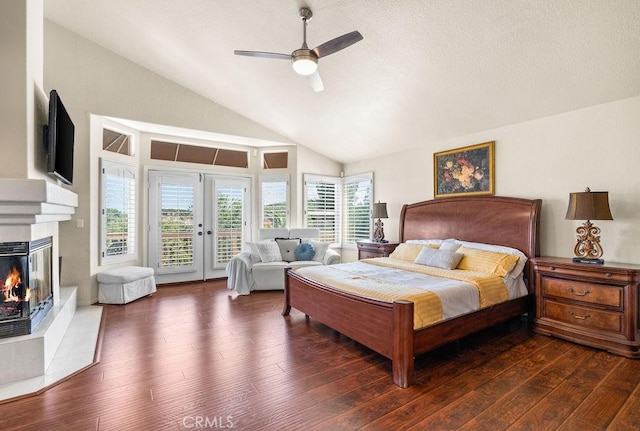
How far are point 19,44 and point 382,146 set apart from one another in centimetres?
475

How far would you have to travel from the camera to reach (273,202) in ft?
21.0

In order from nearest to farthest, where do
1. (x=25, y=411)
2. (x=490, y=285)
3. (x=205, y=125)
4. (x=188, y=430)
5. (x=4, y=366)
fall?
(x=188, y=430)
(x=25, y=411)
(x=4, y=366)
(x=490, y=285)
(x=205, y=125)

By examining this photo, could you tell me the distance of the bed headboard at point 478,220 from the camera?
3.68 metres

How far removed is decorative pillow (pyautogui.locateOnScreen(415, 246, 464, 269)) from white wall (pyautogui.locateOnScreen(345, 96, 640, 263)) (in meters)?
1.11

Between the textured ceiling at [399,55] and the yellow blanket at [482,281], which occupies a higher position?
the textured ceiling at [399,55]

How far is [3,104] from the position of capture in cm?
246

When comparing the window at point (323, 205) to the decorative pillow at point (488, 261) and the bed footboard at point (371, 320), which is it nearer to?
the bed footboard at point (371, 320)

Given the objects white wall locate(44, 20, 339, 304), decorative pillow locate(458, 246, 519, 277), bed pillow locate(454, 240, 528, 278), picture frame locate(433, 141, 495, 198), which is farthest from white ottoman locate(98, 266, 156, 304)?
picture frame locate(433, 141, 495, 198)

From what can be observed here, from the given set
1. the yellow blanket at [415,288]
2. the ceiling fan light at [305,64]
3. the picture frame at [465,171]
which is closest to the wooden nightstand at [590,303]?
the yellow blanket at [415,288]

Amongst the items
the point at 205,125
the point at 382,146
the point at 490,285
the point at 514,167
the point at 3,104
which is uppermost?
the point at 205,125

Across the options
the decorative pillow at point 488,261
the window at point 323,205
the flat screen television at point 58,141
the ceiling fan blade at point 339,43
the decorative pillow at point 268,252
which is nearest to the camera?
the ceiling fan blade at point 339,43

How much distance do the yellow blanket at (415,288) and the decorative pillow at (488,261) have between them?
138mm

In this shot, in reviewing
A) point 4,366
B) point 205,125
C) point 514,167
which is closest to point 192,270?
point 205,125

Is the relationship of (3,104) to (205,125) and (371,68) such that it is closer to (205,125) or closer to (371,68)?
(205,125)
